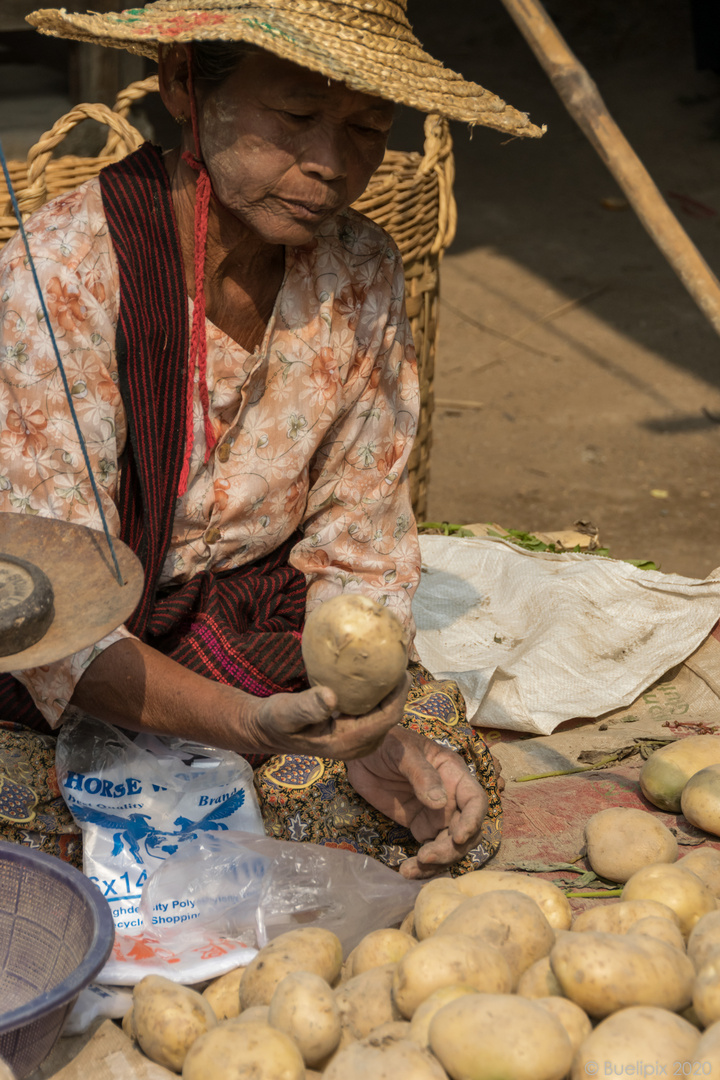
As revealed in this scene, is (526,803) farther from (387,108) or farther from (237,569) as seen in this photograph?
(387,108)

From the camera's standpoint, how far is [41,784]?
2.06 meters

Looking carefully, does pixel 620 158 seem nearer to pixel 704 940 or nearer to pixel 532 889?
pixel 532 889

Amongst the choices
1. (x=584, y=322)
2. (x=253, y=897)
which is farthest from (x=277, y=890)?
(x=584, y=322)

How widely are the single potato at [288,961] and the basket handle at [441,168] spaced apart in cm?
225

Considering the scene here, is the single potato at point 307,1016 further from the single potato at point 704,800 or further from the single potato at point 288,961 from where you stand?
the single potato at point 704,800

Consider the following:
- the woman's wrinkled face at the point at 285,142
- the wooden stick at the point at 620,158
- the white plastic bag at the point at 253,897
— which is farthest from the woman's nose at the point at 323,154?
the wooden stick at the point at 620,158

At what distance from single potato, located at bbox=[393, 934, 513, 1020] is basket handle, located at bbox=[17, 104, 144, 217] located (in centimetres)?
207

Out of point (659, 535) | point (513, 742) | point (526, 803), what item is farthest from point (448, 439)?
point (526, 803)

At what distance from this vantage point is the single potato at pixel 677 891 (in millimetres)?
1788

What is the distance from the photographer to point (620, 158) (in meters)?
3.31

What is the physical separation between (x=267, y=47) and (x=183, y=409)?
65 cm

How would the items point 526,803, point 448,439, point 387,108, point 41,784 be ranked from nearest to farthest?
point 387,108, point 41,784, point 526,803, point 448,439

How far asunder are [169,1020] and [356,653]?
1.91 ft

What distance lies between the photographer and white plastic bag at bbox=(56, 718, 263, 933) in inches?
79.4
